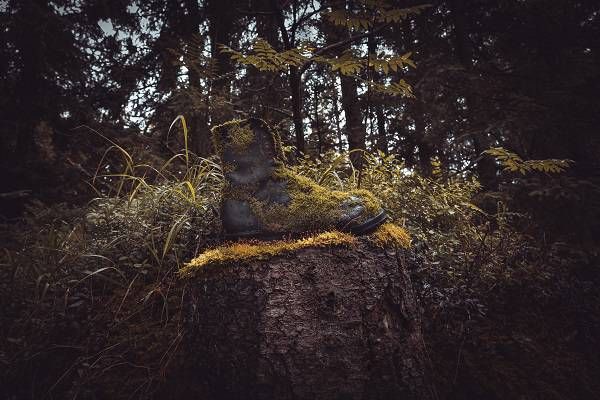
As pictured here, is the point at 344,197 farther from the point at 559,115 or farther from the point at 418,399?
the point at 559,115

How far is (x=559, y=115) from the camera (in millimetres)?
3695

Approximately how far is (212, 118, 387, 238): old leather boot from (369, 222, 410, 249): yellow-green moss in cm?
4

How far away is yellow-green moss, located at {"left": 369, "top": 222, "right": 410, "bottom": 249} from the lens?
1722 millimetres

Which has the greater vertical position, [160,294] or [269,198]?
[269,198]

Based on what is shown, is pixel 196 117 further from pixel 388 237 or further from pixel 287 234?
pixel 388 237

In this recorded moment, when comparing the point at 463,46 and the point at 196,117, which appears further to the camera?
the point at 463,46

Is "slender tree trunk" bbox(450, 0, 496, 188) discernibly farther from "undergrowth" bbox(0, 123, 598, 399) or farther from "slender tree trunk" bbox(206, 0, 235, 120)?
"slender tree trunk" bbox(206, 0, 235, 120)

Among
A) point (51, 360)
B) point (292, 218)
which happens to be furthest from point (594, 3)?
point (51, 360)

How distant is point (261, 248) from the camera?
163cm

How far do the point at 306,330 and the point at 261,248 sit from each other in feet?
1.40

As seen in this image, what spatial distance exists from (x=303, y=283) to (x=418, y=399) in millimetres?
751

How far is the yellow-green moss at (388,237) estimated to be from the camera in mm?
1722

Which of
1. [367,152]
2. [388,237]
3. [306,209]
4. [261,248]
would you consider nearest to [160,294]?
[261,248]

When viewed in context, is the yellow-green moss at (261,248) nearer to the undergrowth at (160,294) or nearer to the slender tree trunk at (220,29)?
the undergrowth at (160,294)
